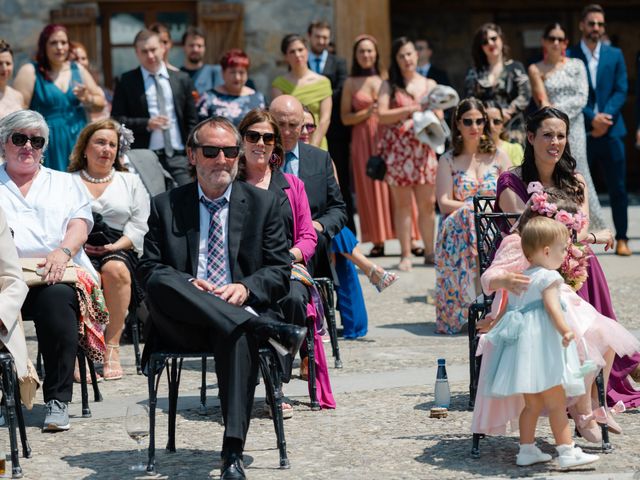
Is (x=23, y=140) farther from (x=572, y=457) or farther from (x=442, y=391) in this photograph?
(x=572, y=457)

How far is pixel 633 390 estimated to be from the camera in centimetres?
654

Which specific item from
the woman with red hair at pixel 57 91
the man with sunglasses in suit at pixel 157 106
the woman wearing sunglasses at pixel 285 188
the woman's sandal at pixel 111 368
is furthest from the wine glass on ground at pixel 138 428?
the woman with red hair at pixel 57 91

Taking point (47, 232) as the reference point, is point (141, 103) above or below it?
above

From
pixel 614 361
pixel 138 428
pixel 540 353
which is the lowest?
pixel 138 428

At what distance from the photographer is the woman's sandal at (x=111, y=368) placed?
7.83 meters

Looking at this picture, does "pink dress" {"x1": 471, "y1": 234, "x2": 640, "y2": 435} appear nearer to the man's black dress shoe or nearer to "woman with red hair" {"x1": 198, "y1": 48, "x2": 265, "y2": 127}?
the man's black dress shoe

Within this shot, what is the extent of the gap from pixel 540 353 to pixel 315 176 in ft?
9.38

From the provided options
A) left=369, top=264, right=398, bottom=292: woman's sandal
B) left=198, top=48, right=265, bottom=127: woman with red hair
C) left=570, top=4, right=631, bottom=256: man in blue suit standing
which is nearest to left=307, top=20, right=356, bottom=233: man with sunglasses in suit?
left=198, top=48, right=265, bottom=127: woman with red hair

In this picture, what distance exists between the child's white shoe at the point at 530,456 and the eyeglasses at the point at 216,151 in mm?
1737

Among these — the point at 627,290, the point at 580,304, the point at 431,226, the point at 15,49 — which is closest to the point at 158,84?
the point at 431,226

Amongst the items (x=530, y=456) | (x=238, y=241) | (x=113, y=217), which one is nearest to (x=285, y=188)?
(x=238, y=241)

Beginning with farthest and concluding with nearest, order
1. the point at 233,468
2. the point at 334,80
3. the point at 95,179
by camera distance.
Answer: the point at 334,80 < the point at 95,179 < the point at 233,468

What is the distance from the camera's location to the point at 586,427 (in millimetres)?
5730

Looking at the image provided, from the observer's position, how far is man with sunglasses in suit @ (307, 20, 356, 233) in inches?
483
